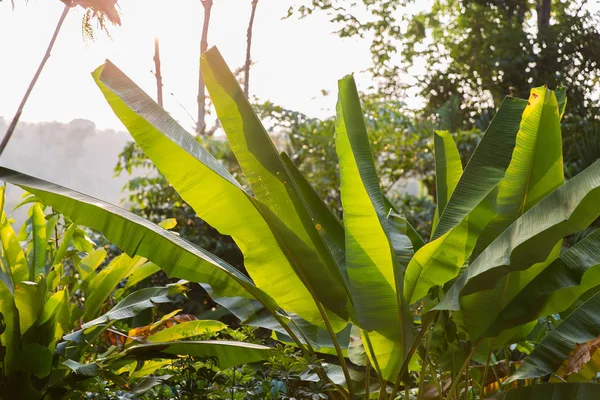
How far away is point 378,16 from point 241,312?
6736 mm

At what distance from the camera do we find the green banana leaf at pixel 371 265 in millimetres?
1526

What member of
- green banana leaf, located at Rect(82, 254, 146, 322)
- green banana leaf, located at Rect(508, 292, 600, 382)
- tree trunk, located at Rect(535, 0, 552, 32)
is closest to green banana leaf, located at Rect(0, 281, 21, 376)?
green banana leaf, located at Rect(82, 254, 146, 322)

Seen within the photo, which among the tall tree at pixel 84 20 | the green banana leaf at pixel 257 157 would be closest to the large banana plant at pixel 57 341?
the green banana leaf at pixel 257 157

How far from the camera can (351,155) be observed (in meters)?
1.55

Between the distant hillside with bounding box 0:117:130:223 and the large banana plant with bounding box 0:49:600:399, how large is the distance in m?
5.44

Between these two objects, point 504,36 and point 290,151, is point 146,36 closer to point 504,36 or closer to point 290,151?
point 290,151

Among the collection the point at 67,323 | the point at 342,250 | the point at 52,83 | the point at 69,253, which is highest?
the point at 52,83

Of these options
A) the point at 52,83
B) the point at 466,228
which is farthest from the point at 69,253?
the point at 52,83

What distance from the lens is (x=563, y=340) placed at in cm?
168

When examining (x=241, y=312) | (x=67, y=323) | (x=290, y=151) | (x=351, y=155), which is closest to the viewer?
(x=351, y=155)

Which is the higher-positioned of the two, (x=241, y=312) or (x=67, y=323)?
(x=241, y=312)

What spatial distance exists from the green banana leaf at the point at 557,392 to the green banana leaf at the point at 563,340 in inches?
2.4

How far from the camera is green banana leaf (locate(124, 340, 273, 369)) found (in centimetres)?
182

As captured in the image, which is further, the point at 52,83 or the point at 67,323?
the point at 52,83
